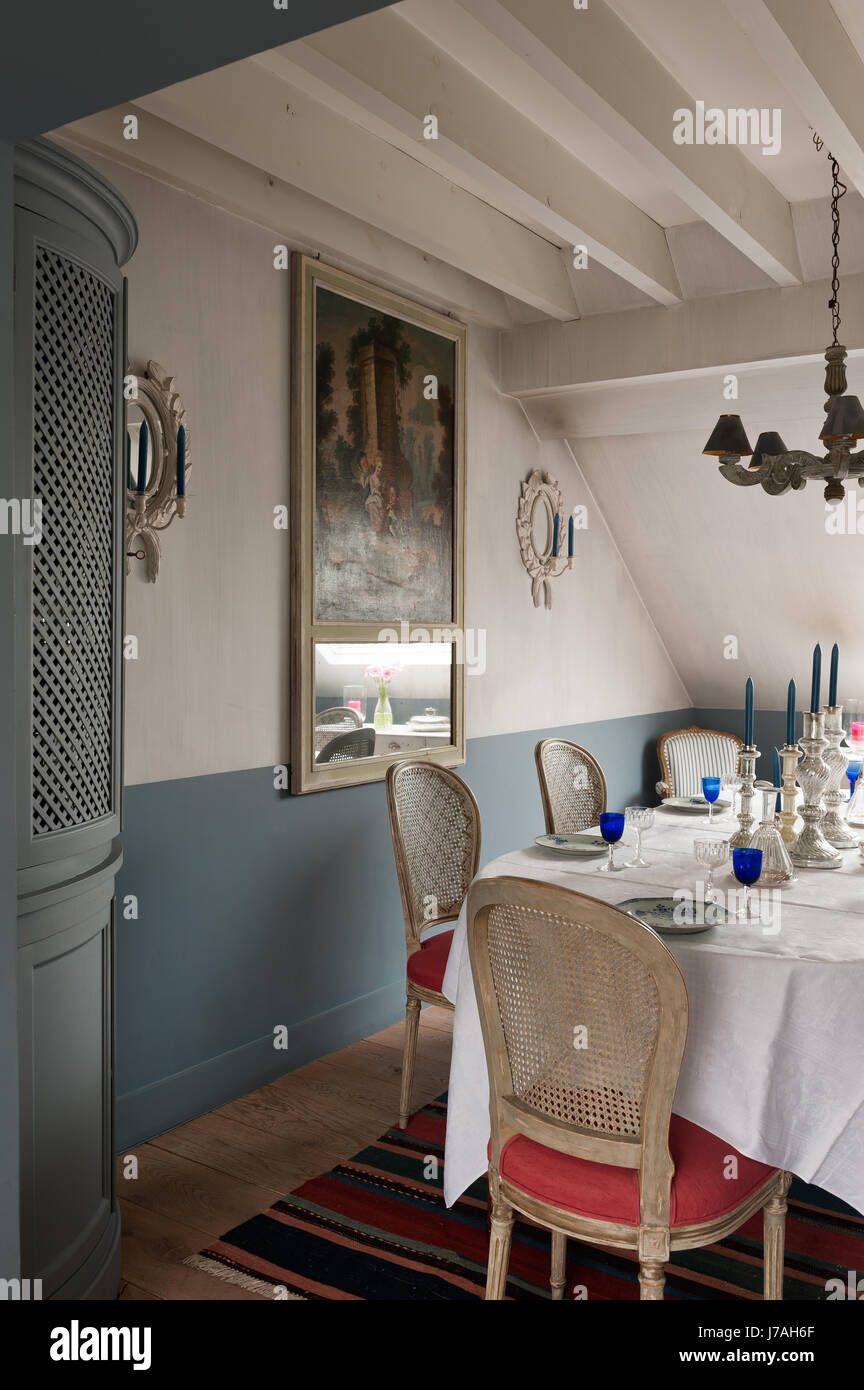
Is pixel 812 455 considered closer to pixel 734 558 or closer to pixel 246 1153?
pixel 734 558

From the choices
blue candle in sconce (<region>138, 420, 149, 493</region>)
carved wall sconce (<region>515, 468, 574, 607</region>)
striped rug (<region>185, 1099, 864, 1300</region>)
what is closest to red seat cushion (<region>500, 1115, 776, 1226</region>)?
striped rug (<region>185, 1099, 864, 1300</region>)

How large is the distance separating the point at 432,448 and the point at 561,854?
170 cm

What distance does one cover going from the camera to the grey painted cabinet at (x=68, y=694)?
1733mm

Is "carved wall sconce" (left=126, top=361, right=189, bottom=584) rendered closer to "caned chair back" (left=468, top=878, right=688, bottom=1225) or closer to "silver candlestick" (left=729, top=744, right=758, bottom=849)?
"caned chair back" (left=468, top=878, right=688, bottom=1225)

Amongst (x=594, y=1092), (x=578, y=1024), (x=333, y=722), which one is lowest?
(x=594, y=1092)

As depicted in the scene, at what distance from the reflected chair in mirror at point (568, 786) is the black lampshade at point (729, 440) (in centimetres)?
117

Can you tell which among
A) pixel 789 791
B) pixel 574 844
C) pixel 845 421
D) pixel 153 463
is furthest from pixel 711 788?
pixel 153 463

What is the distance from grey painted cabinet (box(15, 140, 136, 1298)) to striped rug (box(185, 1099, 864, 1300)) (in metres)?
0.38

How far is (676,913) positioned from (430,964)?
0.94 meters

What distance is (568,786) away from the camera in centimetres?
362

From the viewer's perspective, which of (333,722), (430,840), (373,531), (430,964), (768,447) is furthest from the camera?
(373,531)

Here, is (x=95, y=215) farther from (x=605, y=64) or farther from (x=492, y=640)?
(x=492, y=640)

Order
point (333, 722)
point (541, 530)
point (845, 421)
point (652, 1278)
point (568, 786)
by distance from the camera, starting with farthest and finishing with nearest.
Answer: point (541, 530) < point (568, 786) < point (333, 722) < point (845, 421) < point (652, 1278)

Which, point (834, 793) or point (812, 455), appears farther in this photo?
point (834, 793)
